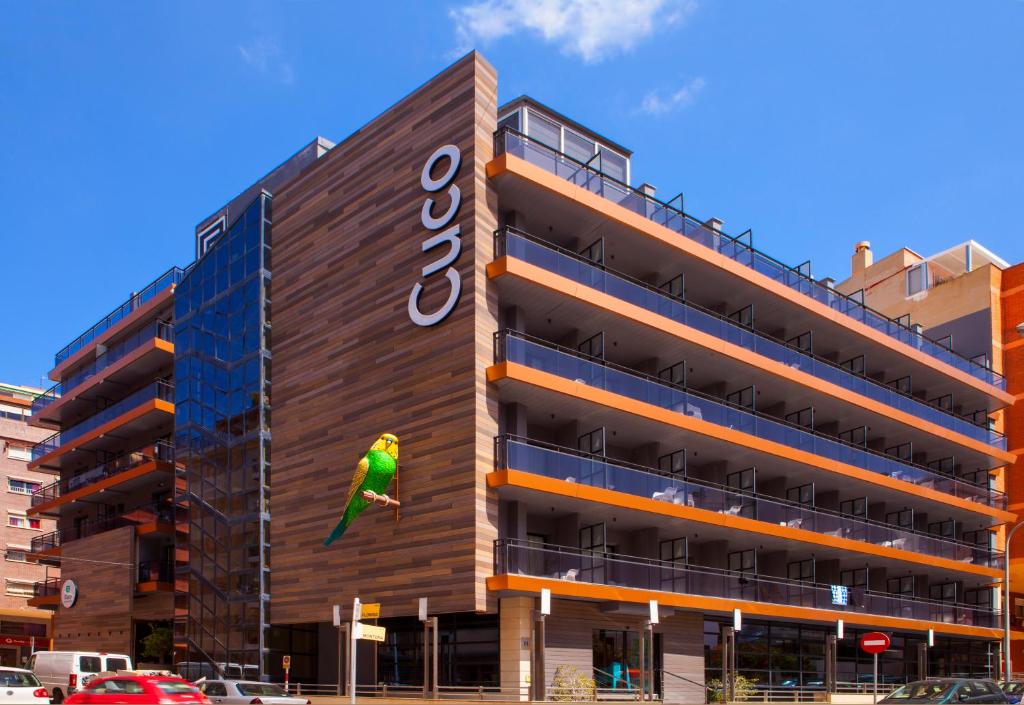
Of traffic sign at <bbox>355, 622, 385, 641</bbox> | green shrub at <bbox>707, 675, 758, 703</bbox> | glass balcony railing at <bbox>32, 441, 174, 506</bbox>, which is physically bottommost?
green shrub at <bbox>707, 675, 758, 703</bbox>

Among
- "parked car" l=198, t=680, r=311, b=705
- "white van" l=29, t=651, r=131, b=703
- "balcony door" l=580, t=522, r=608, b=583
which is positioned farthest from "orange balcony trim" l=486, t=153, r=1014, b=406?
"white van" l=29, t=651, r=131, b=703

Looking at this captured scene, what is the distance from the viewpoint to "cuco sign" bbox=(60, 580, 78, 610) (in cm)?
5334

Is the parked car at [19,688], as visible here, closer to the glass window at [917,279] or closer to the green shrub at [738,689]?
the green shrub at [738,689]

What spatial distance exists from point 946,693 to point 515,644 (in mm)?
12192

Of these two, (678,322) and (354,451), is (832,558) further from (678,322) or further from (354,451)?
(354,451)

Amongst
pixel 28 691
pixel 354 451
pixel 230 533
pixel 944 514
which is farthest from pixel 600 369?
pixel 944 514

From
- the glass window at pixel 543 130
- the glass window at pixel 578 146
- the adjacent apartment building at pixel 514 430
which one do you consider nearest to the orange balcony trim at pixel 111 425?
the adjacent apartment building at pixel 514 430

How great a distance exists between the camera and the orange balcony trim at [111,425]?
49719 mm

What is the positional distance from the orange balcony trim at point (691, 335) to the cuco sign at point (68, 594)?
32.3 meters

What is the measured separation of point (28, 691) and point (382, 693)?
36.3 ft

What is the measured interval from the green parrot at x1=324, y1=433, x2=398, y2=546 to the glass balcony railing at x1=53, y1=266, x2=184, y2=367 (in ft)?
75.5

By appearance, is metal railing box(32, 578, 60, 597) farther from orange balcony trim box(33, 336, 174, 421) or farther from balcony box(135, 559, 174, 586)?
orange balcony trim box(33, 336, 174, 421)

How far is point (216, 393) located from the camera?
140ft

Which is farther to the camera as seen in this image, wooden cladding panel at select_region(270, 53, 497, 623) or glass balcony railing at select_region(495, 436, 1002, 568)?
glass balcony railing at select_region(495, 436, 1002, 568)
